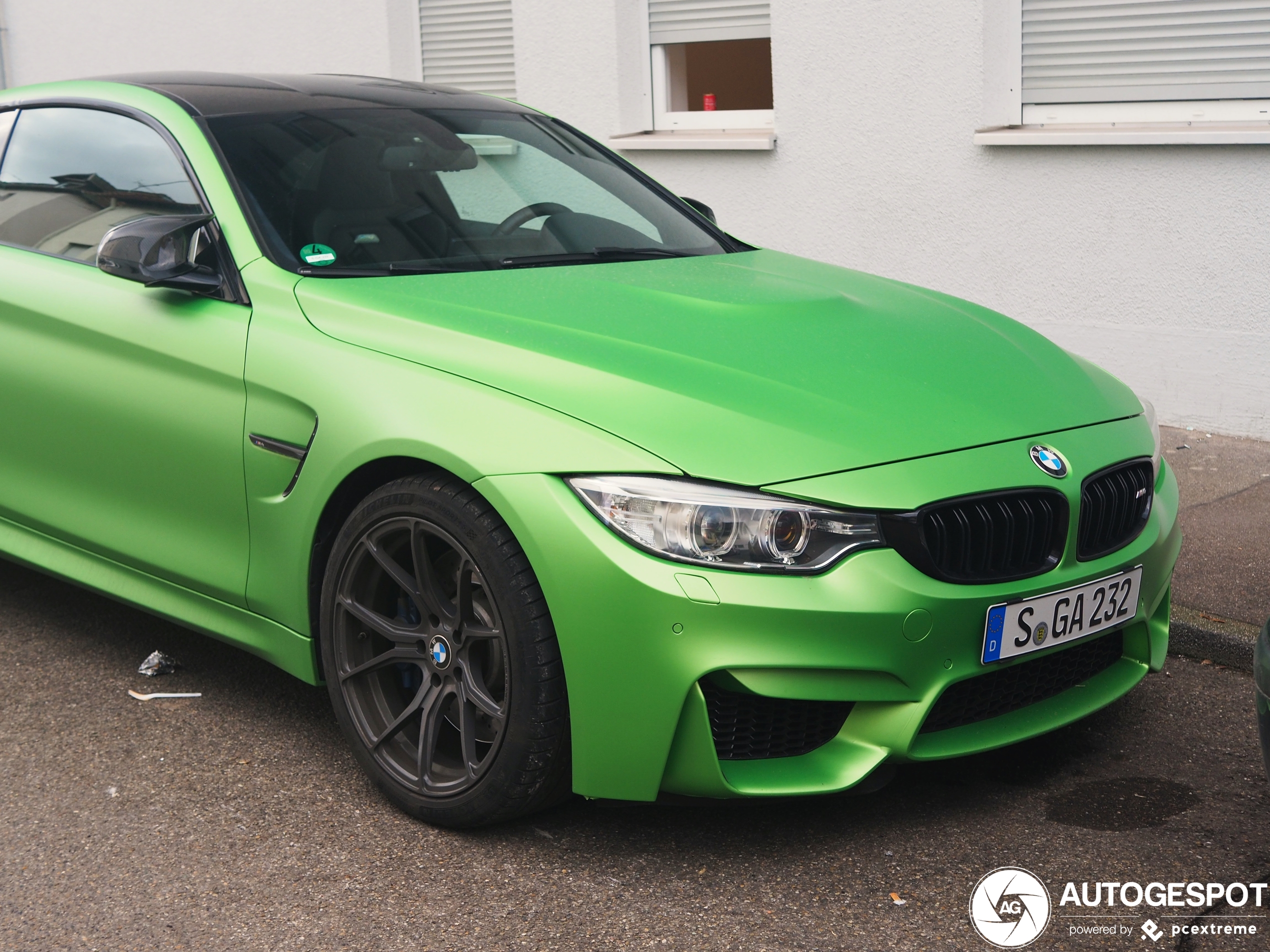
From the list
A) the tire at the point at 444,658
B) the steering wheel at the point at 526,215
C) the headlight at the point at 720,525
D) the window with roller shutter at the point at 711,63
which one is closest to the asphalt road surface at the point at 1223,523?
the headlight at the point at 720,525

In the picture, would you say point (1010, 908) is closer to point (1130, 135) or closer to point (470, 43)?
point (1130, 135)

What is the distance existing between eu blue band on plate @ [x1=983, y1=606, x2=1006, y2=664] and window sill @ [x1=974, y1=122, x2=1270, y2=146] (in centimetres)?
405

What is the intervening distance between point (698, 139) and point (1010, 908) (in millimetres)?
5953

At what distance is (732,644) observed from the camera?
105 inches

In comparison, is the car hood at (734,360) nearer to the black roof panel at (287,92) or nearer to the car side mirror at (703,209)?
the black roof panel at (287,92)

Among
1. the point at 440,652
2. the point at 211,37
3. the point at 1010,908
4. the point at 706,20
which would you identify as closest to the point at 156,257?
the point at 440,652

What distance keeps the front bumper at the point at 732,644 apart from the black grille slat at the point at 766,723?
20 millimetres

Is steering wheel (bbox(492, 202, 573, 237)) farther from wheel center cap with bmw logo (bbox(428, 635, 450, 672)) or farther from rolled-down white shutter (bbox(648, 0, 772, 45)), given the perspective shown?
rolled-down white shutter (bbox(648, 0, 772, 45))

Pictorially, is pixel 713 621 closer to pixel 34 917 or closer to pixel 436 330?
pixel 436 330

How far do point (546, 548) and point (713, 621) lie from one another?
35 centimetres

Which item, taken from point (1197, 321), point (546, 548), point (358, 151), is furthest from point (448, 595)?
point (1197, 321)

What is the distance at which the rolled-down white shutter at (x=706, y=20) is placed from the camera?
26.5 ft

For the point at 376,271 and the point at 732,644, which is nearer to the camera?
the point at 732,644

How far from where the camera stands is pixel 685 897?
9.34ft
